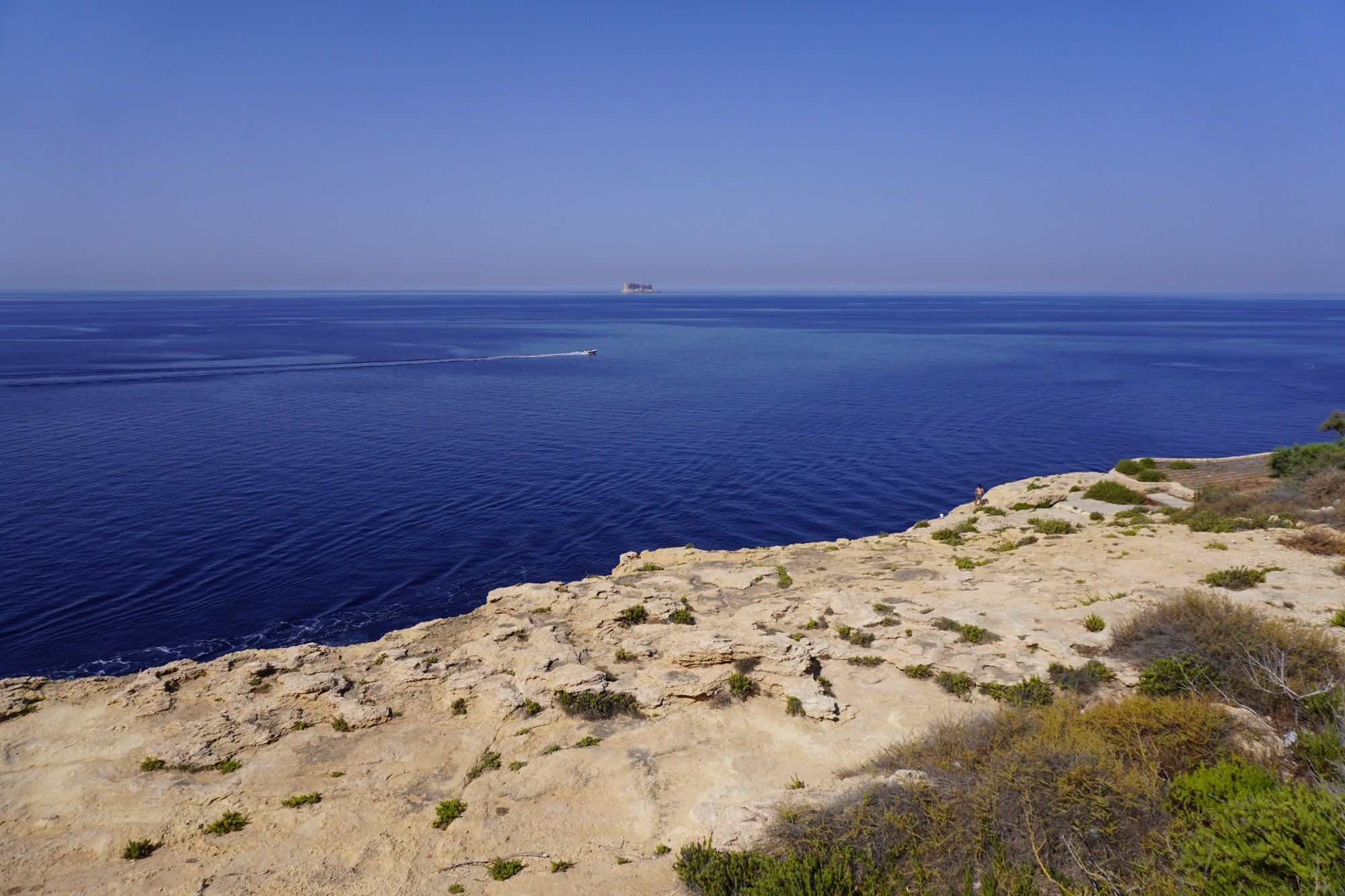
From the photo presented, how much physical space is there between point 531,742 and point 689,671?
555 cm

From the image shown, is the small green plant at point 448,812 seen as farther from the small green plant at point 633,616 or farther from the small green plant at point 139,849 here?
the small green plant at point 633,616

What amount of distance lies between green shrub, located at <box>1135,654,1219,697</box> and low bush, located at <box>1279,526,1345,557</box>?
587 inches

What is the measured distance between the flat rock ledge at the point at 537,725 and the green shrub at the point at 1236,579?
809mm

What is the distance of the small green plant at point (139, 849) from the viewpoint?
15.3 meters

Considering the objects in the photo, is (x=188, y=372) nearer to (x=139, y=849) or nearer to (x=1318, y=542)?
(x=139, y=849)

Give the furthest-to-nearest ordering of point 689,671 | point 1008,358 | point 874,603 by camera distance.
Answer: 1. point 1008,358
2. point 874,603
3. point 689,671

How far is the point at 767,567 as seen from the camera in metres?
32.5

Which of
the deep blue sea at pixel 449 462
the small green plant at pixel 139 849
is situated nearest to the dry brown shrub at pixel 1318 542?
the deep blue sea at pixel 449 462

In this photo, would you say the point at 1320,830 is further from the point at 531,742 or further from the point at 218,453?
the point at 218,453

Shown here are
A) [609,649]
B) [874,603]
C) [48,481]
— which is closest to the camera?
[609,649]

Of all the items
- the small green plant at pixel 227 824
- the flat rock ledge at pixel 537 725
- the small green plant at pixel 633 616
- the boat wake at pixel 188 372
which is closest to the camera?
the flat rock ledge at pixel 537 725

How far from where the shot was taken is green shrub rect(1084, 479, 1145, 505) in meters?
41.1

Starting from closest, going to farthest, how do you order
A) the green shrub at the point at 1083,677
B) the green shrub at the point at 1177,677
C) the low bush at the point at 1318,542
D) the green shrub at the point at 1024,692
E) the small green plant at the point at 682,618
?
the green shrub at the point at 1177,677 < the green shrub at the point at 1024,692 < the green shrub at the point at 1083,677 < the small green plant at the point at 682,618 < the low bush at the point at 1318,542

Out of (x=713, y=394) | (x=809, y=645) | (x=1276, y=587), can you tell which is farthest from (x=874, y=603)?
(x=713, y=394)
